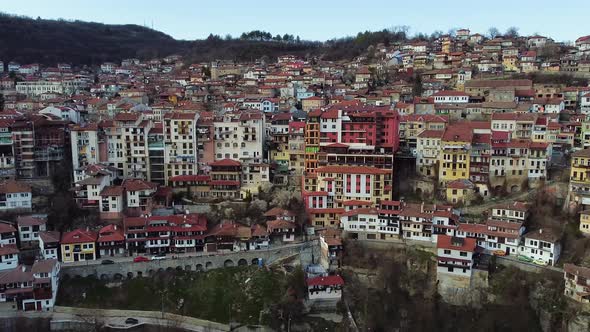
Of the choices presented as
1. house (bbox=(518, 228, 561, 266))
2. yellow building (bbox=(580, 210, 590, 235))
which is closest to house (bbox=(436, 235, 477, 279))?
house (bbox=(518, 228, 561, 266))

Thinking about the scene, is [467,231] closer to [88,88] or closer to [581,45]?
[581,45]

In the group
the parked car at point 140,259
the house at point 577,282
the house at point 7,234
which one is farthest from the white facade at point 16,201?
the house at point 577,282

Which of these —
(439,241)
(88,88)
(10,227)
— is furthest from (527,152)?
(88,88)

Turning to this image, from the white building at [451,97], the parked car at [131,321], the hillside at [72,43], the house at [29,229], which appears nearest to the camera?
the parked car at [131,321]

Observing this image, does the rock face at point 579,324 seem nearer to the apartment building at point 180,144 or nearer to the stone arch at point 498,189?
the stone arch at point 498,189

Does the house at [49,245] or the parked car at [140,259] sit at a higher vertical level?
the house at [49,245]

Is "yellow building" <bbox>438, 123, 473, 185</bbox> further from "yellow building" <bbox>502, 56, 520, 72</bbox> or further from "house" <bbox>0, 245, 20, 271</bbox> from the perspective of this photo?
"yellow building" <bbox>502, 56, 520, 72</bbox>

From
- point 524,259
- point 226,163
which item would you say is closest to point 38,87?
point 226,163
